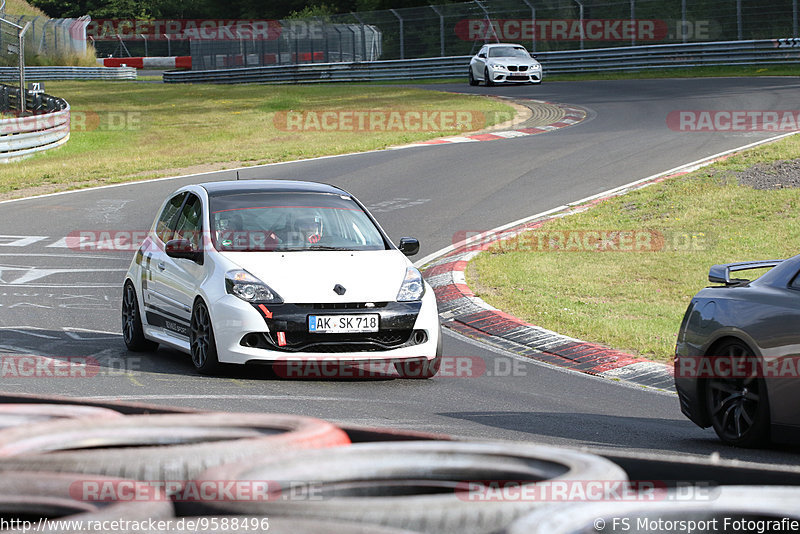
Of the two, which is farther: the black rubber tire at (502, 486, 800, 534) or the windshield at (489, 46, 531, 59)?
the windshield at (489, 46, 531, 59)

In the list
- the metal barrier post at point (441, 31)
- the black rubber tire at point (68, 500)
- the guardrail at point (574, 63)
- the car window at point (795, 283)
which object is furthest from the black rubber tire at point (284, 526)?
the metal barrier post at point (441, 31)

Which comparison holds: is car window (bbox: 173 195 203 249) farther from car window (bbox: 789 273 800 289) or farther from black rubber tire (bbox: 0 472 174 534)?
black rubber tire (bbox: 0 472 174 534)

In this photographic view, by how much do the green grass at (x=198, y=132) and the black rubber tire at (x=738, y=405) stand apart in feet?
59.7

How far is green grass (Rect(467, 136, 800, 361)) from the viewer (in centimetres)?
1202

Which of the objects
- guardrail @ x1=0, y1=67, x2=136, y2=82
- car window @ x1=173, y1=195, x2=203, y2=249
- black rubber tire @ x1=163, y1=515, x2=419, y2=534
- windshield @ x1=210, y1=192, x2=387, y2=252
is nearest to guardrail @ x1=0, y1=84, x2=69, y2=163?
car window @ x1=173, y1=195, x2=203, y2=249

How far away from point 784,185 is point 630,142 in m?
6.98

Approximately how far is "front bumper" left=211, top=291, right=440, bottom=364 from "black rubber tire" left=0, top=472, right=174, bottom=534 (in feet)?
18.0

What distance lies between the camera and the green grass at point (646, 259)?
473 inches

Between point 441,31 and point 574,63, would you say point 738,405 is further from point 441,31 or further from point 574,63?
point 441,31

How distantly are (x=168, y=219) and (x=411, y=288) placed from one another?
290 centimetres

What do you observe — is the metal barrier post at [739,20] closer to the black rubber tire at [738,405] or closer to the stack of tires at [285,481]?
the black rubber tire at [738,405]

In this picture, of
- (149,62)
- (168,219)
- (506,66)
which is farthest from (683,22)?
(149,62)

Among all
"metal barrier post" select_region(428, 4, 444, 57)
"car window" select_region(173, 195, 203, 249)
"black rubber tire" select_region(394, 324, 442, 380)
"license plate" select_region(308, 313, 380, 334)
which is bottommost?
"black rubber tire" select_region(394, 324, 442, 380)

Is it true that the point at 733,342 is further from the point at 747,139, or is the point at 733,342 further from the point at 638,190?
the point at 747,139
